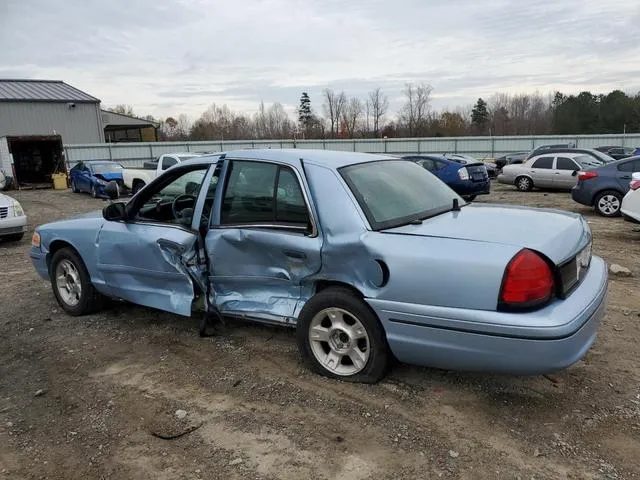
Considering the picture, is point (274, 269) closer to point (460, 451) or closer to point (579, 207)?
point (460, 451)

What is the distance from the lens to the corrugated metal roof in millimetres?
39438

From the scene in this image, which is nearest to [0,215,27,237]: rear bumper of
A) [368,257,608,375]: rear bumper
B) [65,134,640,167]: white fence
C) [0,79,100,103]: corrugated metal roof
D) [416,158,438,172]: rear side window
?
[368,257,608,375]: rear bumper

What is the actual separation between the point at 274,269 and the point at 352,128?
88886 millimetres

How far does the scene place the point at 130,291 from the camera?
4812 mm

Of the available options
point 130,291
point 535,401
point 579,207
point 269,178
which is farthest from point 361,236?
point 579,207

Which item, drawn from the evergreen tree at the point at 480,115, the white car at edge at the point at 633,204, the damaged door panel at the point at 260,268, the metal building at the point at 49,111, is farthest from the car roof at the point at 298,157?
the evergreen tree at the point at 480,115

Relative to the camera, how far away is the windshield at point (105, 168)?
864 inches

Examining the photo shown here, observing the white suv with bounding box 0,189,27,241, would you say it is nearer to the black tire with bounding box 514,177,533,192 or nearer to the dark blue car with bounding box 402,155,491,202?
the dark blue car with bounding box 402,155,491,202

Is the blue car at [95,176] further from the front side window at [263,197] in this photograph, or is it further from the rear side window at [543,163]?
the front side window at [263,197]

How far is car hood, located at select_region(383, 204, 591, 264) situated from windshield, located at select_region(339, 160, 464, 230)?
0.12 metres

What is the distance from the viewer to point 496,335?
9.54 ft

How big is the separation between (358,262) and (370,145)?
126ft

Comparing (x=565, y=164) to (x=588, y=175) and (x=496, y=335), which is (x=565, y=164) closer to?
(x=588, y=175)

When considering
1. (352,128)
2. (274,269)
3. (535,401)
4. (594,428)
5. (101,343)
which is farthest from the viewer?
(352,128)
